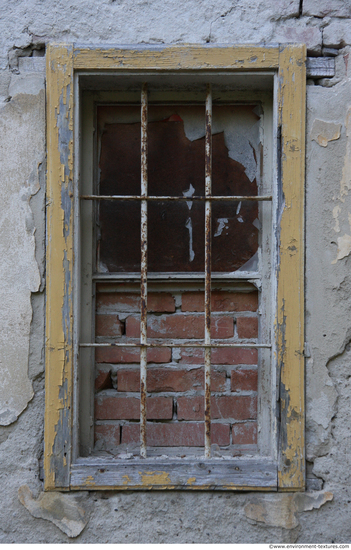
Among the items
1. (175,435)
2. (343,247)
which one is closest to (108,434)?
(175,435)

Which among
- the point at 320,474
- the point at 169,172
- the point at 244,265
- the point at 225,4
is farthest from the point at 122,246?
the point at 320,474

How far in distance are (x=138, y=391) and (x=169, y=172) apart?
3.15 ft

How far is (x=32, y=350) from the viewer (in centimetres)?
167

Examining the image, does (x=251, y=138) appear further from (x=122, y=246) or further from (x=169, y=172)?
(x=122, y=246)

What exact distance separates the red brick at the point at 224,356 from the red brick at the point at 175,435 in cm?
27

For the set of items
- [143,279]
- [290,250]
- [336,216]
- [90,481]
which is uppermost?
[336,216]

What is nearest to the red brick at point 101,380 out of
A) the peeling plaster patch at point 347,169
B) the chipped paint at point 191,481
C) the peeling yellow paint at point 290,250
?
the chipped paint at point 191,481

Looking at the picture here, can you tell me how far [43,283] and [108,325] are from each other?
0.34 meters

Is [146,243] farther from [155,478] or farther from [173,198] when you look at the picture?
[155,478]

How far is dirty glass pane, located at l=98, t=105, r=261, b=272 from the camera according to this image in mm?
1849

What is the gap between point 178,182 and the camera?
1.85 metres

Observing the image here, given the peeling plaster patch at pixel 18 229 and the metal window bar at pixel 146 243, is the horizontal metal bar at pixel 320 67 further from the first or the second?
the peeling plaster patch at pixel 18 229

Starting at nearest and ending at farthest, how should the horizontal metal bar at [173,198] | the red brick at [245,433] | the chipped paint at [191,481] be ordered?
the chipped paint at [191,481], the horizontal metal bar at [173,198], the red brick at [245,433]

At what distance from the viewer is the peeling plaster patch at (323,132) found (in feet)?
5.46
